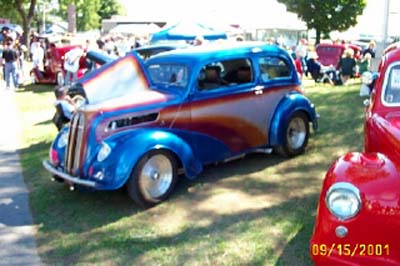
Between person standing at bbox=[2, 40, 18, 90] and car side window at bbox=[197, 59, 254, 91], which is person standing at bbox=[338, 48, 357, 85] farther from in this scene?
person standing at bbox=[2, 40, 18, 90]

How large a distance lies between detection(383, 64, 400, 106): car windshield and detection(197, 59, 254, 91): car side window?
243 centimetres

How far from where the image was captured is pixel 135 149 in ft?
18.0

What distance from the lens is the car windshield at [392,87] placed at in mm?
4414

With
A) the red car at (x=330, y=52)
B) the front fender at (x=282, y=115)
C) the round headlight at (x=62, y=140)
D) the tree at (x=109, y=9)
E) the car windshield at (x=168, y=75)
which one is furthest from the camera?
the tree at (x=109, y=9)

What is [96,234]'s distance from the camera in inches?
204

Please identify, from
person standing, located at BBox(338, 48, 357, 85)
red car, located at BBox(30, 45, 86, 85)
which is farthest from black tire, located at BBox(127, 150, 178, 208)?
person standing, located at BBox(338, 48, 357, 85)

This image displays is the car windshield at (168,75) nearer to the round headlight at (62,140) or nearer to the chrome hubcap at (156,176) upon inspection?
the chrome hubcap at (156,176)

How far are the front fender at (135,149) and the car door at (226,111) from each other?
0.37 meters

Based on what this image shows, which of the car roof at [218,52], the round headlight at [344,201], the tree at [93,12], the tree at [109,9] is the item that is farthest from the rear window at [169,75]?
the tree at [109,9]

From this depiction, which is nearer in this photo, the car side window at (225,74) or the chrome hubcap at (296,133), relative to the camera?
the car side window at (225,74)

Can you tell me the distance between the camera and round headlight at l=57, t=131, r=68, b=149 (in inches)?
247

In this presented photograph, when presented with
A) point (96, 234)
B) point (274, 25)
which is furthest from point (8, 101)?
Result: point (274, 25)

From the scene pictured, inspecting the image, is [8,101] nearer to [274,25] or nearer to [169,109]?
[169,109]

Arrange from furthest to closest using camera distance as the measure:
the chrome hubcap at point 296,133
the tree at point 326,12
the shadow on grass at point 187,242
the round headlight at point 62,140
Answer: the tree at point 326,12 < the chrome hubcap at point 296,133 < the round headlight at point 62,140 < the shadow on grass at point 187,242
